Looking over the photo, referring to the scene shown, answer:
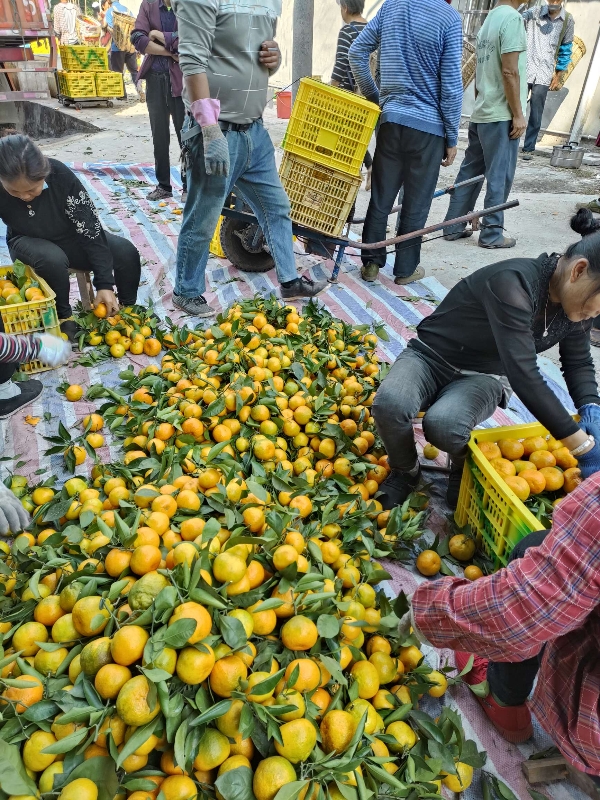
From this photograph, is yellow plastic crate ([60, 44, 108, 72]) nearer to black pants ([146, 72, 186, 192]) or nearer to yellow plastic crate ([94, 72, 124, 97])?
yellow plastic crate ([94, 72, 124, 97])

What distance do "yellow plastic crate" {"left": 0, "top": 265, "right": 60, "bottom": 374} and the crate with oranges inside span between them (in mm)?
2320

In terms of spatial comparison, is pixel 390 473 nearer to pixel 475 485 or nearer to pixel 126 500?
pixel 475 485

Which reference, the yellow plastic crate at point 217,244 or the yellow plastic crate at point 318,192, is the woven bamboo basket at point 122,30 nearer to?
the yellow plastic crate at point 217,244

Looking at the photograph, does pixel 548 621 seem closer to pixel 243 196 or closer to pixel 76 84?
pixel 243 196

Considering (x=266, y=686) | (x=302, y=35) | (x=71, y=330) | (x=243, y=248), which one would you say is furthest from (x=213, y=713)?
(x=302, y=35)

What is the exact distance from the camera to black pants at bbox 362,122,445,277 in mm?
4477

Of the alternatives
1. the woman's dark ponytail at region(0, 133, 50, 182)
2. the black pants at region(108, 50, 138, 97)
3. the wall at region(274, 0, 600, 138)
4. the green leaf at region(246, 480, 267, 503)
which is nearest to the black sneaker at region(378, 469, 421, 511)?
the green leaf at region(246, 480, 267, 503)

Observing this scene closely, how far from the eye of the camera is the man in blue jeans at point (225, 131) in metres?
3.33

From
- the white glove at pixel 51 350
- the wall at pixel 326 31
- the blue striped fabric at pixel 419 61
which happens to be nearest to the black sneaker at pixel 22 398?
the white glove at pixel 51 350

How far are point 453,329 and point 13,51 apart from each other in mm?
9539

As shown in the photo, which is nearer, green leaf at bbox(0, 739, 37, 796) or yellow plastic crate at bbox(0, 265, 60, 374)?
green leaf at bbox(0, 739, 37, 796)

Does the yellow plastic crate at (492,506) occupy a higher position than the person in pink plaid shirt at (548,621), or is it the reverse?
the person in pink plaid shirt at (548,621)

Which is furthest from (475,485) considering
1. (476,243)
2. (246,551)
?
(476,243)

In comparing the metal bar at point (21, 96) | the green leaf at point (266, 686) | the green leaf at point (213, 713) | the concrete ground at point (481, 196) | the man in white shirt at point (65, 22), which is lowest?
the concrete ground at point (481, 196)
